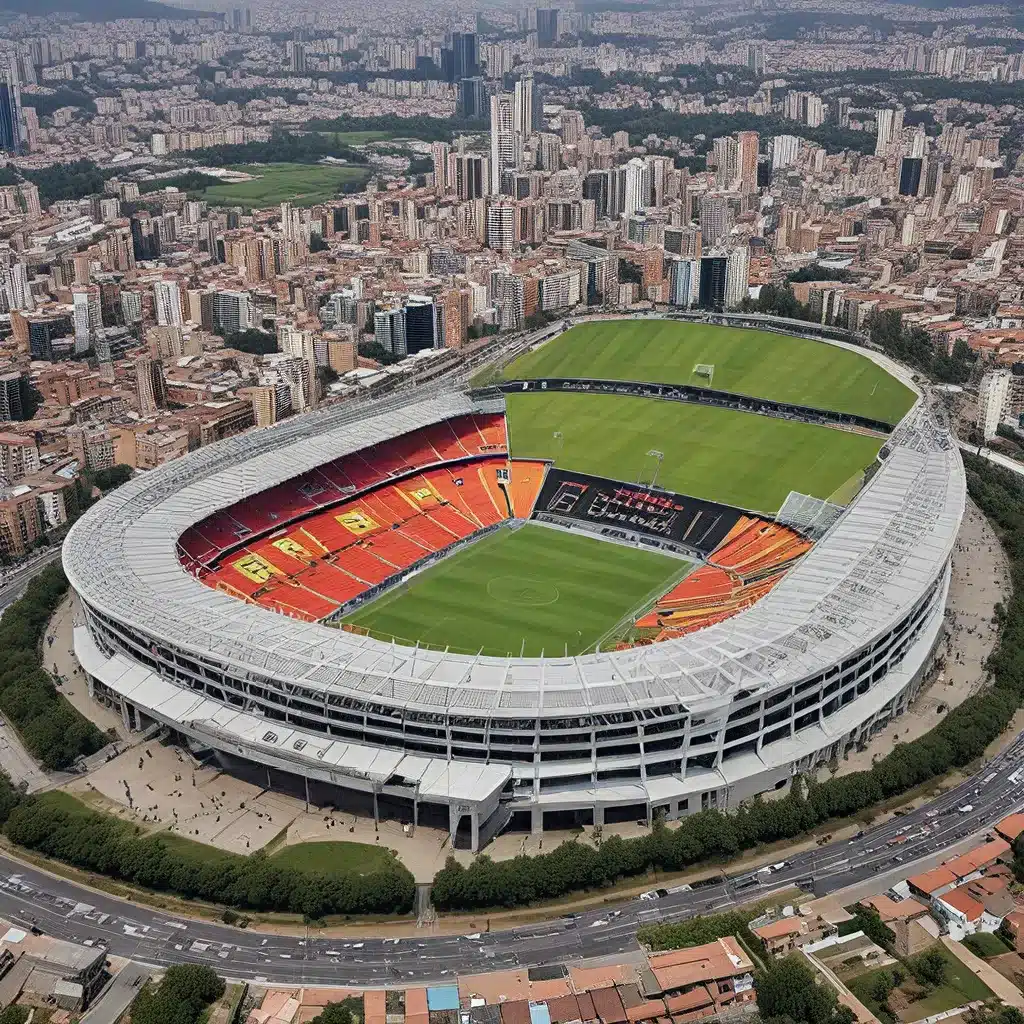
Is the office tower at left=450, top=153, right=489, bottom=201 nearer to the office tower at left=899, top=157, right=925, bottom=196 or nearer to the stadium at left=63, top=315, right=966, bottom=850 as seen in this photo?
the office tower at left=899, top=157, right=925, bottom=196

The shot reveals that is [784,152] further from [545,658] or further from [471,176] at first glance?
[545,658]

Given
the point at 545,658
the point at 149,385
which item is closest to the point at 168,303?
the point at 149,385

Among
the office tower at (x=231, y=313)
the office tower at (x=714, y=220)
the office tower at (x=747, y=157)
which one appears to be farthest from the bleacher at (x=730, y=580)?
the office tower at (x=747, y=157)

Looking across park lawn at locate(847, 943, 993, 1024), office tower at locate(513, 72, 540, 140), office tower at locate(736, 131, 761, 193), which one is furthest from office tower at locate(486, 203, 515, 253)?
park lawn at locate(847, 943, 993, 1024)

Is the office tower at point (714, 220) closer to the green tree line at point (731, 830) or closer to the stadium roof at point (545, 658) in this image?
the stadium roof at point (545, 658)

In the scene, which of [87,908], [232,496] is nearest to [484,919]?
[87,908]

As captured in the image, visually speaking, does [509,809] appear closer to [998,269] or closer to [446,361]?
[446,361]
